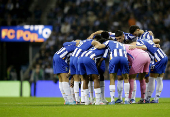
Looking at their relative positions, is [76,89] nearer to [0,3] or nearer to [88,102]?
[88,102]

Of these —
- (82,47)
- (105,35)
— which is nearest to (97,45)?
(82,47)

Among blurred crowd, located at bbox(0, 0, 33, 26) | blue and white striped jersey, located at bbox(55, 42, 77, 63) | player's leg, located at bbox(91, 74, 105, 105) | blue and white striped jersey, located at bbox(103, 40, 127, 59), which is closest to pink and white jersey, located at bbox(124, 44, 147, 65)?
blue and white striped jersey, located at bbox(103, 40, 127, 59)

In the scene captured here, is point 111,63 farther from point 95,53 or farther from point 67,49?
point 67,49

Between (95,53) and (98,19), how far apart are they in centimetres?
1390

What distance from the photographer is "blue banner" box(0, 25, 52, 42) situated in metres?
23.5

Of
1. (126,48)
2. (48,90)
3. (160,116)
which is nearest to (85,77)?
(126,48)

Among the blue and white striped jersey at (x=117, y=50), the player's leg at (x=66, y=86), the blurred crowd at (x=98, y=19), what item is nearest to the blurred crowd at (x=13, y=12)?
the blurred crowd at (x=98, y=19)

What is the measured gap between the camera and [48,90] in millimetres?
20609

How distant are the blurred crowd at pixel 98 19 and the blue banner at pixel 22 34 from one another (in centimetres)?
91

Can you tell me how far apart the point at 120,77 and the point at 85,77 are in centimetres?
132

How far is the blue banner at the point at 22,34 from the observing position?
77.2ft

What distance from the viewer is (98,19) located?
2412 centimetres

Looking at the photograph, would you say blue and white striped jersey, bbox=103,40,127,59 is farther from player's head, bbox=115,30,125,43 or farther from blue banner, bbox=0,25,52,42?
blue banner, bbox=0,25,52,42

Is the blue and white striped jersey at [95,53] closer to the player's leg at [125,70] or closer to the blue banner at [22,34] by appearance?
the player's leg at [125,70]
